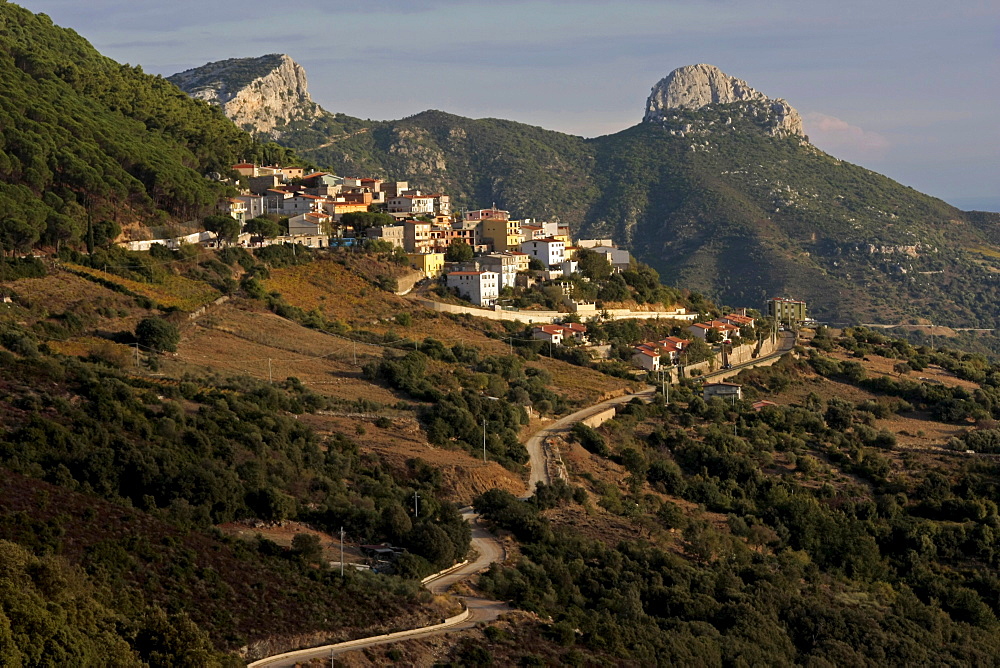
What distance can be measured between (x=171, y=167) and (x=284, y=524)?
112 feet

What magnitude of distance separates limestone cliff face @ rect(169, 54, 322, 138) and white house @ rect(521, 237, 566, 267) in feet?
248

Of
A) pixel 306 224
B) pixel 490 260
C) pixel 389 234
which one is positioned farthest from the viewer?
pixel 389 234

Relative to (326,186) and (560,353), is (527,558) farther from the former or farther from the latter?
(326,186)

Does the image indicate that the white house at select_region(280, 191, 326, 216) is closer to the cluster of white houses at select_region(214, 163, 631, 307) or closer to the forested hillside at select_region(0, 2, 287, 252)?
the cluster of white houses at select_region(214, 163, 631, 307)

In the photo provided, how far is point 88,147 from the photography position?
56.5 m

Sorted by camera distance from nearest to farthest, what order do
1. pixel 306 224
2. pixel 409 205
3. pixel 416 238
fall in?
pixel 306 224 → pixel 416 238 → pixel 409 205

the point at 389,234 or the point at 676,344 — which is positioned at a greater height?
the point at 389,234

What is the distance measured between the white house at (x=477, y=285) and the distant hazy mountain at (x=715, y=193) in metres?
58.9

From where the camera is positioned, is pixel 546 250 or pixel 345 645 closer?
pixel 345 645

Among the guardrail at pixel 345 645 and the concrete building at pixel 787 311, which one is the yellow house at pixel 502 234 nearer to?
the concrete building at pixel 787 311

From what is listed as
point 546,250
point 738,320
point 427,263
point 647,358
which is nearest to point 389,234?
point 427,263

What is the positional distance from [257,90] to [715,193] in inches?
1944

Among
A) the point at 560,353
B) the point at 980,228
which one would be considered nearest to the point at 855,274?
the point at 980,228

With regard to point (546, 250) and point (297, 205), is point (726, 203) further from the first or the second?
point (297, 205)
